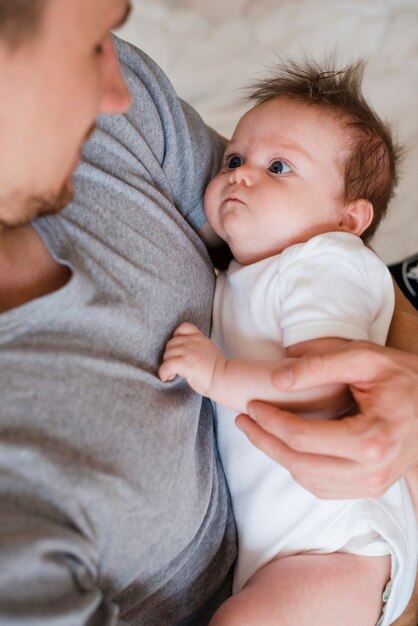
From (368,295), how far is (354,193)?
21cm

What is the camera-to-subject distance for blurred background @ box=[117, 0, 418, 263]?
1719mm

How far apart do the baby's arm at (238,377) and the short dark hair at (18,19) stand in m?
0.40

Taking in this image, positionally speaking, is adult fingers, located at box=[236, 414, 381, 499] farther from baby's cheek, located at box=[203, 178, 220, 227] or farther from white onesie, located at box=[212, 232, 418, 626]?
baby's cheek, located at box=[203, 178, 220, 227]

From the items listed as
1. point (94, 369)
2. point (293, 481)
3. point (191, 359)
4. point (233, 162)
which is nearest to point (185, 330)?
point (191, 359)

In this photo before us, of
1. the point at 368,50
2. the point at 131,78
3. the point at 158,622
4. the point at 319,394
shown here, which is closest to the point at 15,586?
the point at 158,622

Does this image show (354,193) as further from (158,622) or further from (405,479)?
(158,622)

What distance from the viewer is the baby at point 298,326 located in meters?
0.85

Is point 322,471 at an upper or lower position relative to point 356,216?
lower

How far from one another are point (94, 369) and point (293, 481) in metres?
0.35

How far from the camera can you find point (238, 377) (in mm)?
841

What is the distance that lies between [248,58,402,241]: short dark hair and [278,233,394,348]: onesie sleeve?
15 cm

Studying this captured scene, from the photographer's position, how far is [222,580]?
95 cm

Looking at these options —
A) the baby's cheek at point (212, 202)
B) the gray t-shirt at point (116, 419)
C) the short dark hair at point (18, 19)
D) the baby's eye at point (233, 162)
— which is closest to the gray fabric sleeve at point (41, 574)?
the gray t-shirt at point (116, 419)

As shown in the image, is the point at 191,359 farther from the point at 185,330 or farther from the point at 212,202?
the point at 212,202
